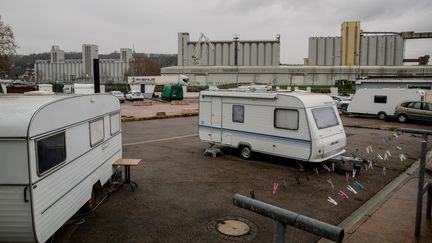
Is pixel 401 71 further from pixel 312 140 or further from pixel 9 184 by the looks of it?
pixel 9 184

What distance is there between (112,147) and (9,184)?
15.3 ft

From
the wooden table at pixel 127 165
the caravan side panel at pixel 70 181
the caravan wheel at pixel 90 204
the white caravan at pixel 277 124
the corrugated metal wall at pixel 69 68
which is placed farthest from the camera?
the corrugated metal wall at pixel 69 68

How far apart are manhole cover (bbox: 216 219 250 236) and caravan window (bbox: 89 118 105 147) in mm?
3570

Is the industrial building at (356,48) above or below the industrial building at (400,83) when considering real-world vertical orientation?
above

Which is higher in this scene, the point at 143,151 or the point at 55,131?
the point at 55,131

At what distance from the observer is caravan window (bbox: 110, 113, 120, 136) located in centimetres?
1027

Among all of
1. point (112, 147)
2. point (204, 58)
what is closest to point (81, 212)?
point (112, 147)

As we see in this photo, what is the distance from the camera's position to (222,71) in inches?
3888

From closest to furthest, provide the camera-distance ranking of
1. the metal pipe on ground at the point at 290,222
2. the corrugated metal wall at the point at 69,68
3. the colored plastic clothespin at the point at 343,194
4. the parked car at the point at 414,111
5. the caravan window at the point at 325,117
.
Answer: the metal pipe on ground at the point at 290,222
the colored plastic clothespin at the point at 343,194
the caravan window at the point at 325,117
the parked car at the point at 414,111
the corrugated metal wall at the point at 69,68

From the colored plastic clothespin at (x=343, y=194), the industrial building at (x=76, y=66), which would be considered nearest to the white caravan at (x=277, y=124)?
the colored plastic clothespin at (x=343, y=194)

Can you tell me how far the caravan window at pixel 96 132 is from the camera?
8477 millimetres

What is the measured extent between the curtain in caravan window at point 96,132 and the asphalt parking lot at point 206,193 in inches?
64.1

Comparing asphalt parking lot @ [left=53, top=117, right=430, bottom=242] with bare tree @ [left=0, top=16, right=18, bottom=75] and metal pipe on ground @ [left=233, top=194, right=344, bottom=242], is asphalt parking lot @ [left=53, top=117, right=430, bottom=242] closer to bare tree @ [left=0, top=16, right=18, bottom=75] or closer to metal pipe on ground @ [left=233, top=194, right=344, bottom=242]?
metal pipe on ground @ [left=233, top=194, right=344, bottom=242]

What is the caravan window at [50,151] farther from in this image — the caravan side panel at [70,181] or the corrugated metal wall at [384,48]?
the corrugated metal wall at [384,48]
